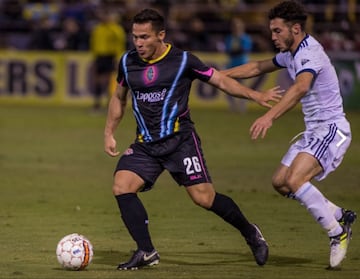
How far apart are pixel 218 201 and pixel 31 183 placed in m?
6.48

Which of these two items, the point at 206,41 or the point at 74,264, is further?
the point at 206,41

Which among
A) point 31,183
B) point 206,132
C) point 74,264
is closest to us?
point 74,264

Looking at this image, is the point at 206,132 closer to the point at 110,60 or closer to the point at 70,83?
the point at 110,60

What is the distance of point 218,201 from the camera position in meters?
9.05

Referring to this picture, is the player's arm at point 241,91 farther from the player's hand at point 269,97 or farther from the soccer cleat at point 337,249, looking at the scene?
the soccer cleat at point 337,249

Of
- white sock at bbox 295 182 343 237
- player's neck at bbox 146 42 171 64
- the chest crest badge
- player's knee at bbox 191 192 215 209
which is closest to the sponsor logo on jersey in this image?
the chest crest badge

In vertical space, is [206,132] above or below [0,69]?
above

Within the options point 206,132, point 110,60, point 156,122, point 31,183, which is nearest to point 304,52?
point 156,122

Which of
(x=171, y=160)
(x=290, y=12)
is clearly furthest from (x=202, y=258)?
(x=290, y=12)

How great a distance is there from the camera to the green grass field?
29.5 feet

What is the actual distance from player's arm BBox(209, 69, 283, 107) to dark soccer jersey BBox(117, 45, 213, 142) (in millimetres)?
87

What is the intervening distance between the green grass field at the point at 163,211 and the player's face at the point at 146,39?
72.0 inches

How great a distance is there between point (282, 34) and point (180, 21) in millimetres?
21145

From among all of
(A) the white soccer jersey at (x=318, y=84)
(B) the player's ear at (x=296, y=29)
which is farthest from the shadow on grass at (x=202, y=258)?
(B) the player's ear at (x=296, y=29)
